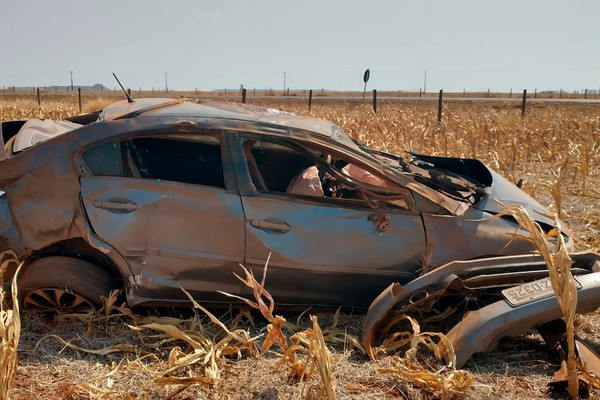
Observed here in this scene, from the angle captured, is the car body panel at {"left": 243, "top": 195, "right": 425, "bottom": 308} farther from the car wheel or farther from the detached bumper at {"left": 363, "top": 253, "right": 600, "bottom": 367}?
the car wheel

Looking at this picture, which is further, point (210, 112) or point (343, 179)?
point (210, 112)

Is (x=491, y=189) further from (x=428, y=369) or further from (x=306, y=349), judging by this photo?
(x=306, y=349)

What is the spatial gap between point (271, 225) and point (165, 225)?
29.9 inches

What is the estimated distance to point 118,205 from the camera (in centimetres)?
409

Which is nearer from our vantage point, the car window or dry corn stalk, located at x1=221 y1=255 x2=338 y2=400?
dry corn stalk, located at x1=221 y1=255 x2=338 y2=400

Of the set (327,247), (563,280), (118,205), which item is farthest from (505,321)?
(118,205)

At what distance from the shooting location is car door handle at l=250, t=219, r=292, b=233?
4.08m

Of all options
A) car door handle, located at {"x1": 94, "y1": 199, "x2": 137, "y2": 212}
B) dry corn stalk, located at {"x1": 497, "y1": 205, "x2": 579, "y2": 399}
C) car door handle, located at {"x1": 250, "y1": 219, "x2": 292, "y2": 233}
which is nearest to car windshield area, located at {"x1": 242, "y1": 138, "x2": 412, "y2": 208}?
car door handle, located at {"x1": 250, "y1": 219, "x2": 292, "y2": 233}

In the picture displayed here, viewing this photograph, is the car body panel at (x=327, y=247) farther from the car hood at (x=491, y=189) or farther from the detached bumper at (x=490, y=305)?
the car hood at (x=491, y=189)

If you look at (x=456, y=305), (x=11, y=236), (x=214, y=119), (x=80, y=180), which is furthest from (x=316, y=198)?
(x=11, y=236)

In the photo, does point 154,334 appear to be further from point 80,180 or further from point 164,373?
point 80,180

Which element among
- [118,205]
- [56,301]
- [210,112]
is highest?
[210,112]

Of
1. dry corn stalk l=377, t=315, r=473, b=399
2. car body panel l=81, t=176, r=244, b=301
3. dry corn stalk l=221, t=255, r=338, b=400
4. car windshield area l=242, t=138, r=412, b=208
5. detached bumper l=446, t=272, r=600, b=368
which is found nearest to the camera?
dry corn stalk l=221, t=255, r=338, b=400

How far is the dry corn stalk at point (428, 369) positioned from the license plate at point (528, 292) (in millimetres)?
556
